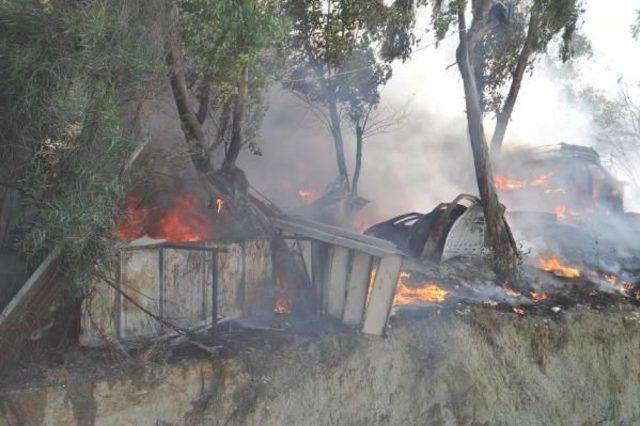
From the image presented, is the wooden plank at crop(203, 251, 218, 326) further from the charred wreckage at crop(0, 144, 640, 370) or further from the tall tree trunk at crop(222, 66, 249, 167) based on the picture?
the tall tree trunk at crop(222, 66, 249, 167)

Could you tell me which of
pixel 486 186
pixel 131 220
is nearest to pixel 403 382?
pixel 131 220

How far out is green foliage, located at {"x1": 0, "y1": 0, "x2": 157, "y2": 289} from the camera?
5.27 metres

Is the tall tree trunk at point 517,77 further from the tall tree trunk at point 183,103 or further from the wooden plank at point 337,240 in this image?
the tall tree trunk at point 183,103

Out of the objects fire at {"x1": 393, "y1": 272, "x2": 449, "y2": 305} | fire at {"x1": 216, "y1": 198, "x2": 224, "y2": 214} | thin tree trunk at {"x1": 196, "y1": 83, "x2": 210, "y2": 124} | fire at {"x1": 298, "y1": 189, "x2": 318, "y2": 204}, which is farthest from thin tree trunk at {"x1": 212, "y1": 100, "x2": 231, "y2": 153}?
fire at {"x1": 298, "y1": 189, "x2": 318, "y2": 204}

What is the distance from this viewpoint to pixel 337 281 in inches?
307

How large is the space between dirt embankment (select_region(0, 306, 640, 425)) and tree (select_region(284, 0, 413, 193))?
7.07 metres

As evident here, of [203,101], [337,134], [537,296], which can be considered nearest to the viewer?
[203,101]

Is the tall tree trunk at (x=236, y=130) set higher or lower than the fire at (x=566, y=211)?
higher

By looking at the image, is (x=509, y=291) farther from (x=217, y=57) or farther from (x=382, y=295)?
(x=217, y=57)

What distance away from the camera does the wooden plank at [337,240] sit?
23.8 ft

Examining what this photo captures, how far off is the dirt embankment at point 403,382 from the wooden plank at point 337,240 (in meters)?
1.24

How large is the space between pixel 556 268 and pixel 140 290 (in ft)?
33.7

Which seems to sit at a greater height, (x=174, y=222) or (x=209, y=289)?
(x=174, y=222)

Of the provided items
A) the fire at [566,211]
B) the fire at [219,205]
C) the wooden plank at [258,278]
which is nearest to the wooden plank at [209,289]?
the wooden plank at [258,278]
